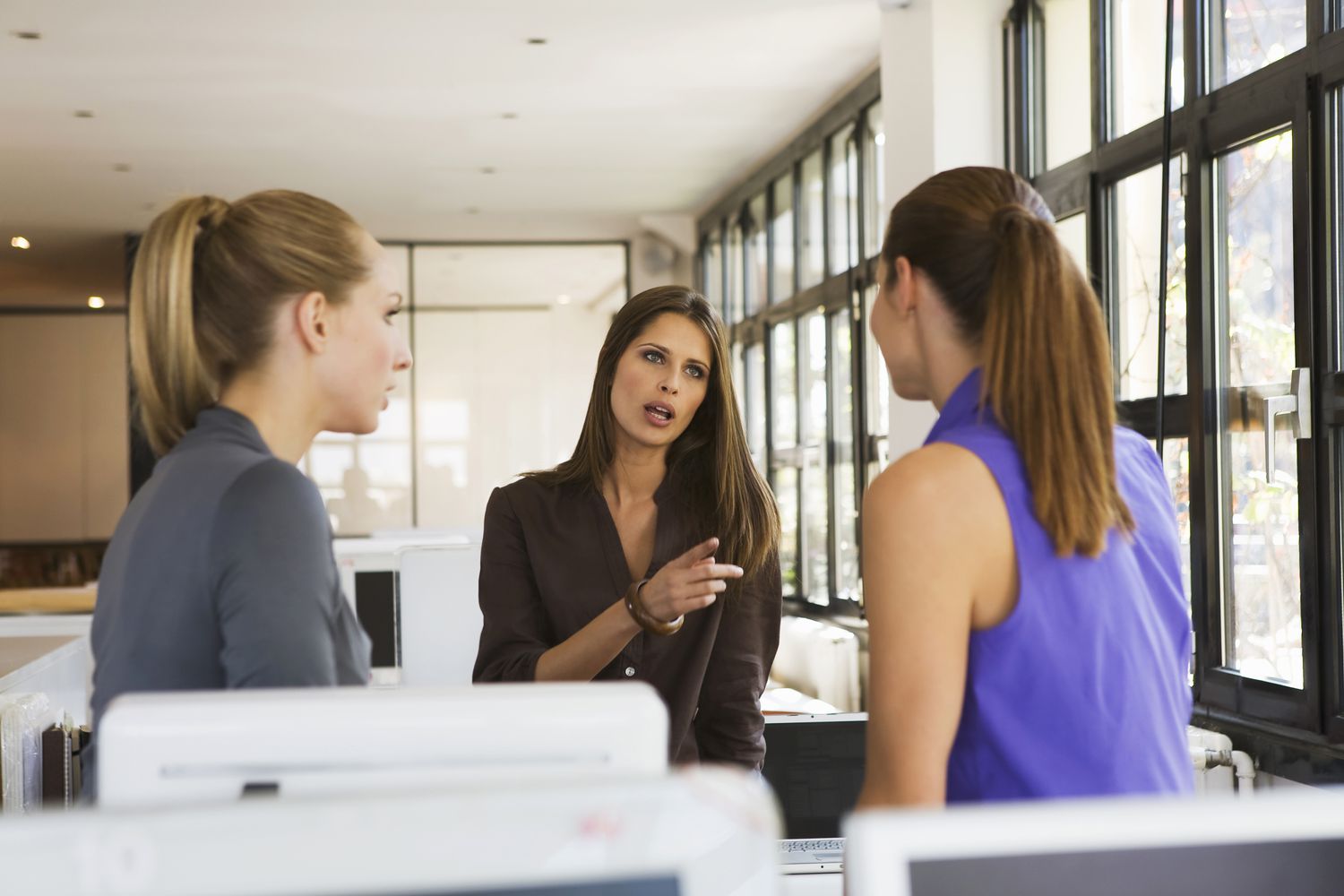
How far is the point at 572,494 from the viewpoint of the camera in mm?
1919

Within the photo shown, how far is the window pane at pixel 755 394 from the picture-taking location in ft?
27.8

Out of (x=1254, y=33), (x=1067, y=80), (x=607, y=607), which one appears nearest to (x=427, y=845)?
(x=607, y=607)

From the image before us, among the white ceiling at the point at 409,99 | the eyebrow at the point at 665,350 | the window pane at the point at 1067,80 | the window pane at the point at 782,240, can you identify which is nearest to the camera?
the eyebrow at the point at 665,350

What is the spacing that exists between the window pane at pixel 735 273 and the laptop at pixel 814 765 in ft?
22.2

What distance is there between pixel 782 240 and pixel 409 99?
2.43 m

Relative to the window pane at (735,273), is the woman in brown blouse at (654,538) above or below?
below

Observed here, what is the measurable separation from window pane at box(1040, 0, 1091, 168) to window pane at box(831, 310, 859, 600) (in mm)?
1916

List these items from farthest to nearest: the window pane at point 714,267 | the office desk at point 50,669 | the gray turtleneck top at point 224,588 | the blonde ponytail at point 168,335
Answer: the window pane at point 714,267 < the office desk at point 50,669 < the blonde ponytail at point 168,335 < the gray turtleneck top at point 224,588

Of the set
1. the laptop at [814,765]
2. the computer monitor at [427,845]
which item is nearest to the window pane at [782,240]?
the laptop at [814,765]

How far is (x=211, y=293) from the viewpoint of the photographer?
1.12 meters

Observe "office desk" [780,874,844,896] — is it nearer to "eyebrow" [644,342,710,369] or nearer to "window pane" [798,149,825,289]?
"eyebrow" [644,342,710,369]

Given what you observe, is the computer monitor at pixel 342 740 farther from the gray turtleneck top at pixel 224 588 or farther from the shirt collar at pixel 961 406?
the shirt collar at pixel 961 406

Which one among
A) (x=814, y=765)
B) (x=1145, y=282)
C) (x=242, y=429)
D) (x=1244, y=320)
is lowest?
(x=814, y=765)

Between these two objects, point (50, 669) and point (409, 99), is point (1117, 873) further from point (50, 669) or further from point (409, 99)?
point (409, 99)
